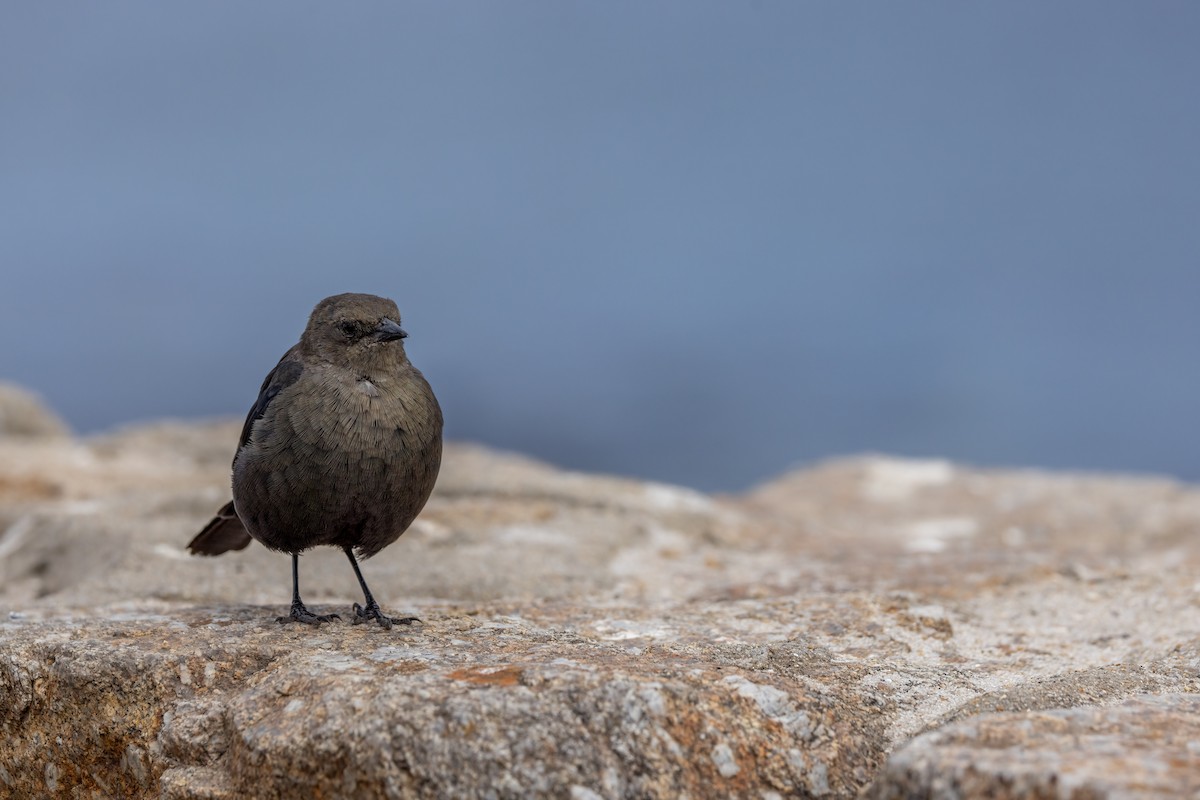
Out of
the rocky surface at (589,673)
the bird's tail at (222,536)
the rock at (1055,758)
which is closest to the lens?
the rock at (1055,758)

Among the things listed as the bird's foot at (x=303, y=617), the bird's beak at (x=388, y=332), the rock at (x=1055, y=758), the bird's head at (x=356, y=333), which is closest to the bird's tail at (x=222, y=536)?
the bird's foot at (x=303, y=617)

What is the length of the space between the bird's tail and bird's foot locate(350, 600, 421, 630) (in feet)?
2.98

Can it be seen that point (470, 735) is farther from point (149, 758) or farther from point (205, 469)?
point (205, 469)

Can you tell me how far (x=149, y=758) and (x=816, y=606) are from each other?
10.2 ft

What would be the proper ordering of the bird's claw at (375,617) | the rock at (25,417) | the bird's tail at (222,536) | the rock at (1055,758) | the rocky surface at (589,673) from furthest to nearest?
the rock at (25,417) → the bird's tail at (222,536) → the bird's claw at (375,617) → the rocky surface at (589,673) → the rock at (1055,758)

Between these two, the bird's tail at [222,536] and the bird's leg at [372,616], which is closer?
the bird's leg at [372,616]

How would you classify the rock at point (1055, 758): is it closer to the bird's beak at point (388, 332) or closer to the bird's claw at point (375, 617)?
the bird's claw at point (375, 617)

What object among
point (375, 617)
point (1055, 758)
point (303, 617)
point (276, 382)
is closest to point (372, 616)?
point (375, 617)

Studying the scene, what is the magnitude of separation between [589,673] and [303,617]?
1883 millimetres

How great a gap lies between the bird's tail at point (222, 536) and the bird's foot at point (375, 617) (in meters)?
0.91

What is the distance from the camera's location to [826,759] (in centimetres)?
360

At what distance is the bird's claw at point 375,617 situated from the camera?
194 inches

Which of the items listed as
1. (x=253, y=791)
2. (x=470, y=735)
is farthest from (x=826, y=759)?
(x=253, y=791)

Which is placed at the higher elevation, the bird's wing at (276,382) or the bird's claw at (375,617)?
the bird's wing at (276,382)
